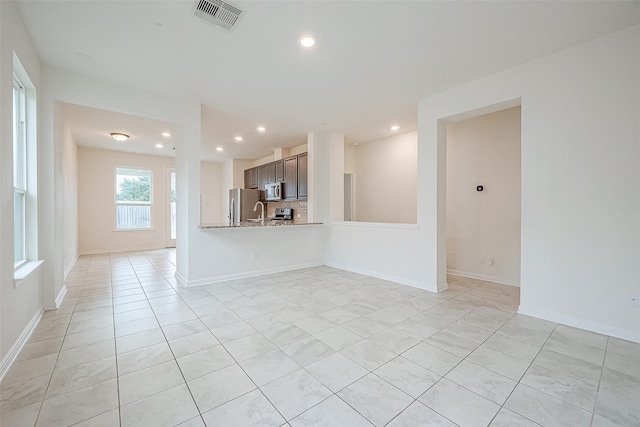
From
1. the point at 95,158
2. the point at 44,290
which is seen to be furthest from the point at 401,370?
the point at 95,158

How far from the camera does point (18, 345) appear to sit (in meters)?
2.18

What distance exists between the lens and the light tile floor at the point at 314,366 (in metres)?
1.54

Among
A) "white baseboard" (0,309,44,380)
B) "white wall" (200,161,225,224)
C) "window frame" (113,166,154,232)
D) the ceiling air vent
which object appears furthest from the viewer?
"white wall" (200,161,225,224)

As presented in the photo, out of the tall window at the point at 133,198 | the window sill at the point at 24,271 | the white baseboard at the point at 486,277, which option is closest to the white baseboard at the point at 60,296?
the window sill at the point at 24,271

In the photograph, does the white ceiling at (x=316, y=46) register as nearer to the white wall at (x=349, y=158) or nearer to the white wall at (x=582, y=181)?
the white wall at (x=582, y=181)

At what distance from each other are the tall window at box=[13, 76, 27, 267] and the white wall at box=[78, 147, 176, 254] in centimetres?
495

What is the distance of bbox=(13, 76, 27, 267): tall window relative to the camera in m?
2.64

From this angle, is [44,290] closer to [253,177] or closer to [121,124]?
[121,124]

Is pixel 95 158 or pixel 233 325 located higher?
pixel 95 158

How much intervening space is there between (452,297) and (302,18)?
3521 mm

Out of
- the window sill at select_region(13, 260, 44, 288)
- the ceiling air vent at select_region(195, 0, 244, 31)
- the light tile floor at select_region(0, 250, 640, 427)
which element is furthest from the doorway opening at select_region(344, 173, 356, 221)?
the window sill at select_region(13, 260, 44, 288)

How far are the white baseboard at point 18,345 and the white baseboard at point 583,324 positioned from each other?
4.52 meters

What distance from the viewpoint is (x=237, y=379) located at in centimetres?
184

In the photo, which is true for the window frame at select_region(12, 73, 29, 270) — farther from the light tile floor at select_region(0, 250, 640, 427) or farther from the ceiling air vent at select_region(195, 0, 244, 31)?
the ceiling air vent at select_region(195, 0, 244, 31)
